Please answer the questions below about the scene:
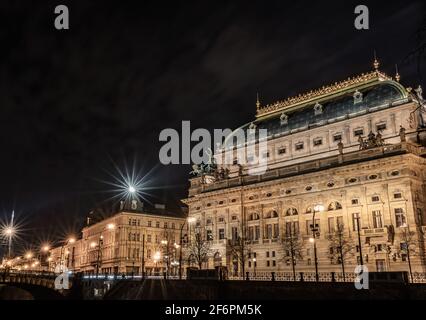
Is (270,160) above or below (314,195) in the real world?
above

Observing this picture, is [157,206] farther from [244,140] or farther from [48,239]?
[48,239]

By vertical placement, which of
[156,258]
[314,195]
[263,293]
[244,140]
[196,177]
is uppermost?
[244,140]

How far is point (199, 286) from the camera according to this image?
4694cm

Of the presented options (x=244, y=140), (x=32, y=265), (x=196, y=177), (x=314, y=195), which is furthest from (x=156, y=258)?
(x=32, y=265)

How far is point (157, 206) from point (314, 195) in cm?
5196

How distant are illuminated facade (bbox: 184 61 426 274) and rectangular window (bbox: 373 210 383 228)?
0.43 ft

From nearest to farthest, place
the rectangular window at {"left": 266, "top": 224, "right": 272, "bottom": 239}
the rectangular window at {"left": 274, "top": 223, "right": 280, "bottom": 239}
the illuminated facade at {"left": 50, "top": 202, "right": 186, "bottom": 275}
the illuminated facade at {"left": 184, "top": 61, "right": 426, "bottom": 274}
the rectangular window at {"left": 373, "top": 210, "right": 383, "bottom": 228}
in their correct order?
the illuminated facade at {"left": 184, "top": 61, "right": 426, "bottom": 274} < the rectangular window at {"left": 373, "top": 210, "right": 383, "bottom": 228} < the rectangular window at {"left": 274, "top": 223, "right": 280, "bottom": 239} < the rectangular window at {"left": 266, "top": 224, "right": 272, "bottom": 239} < the illuminated facade at {"left": 50, "top": 202, "right": 186, "bottom": 275}

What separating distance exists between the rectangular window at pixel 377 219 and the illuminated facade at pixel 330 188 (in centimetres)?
13

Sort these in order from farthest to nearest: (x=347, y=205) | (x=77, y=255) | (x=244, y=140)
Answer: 1. (x=77, y=255)
2. (x=244, y=140)
3. (x=347, y=205)

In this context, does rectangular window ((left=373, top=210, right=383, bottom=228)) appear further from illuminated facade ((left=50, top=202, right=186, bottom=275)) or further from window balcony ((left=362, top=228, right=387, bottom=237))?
illuminated facade ((left=50, top=202, right=186, bottom=275))

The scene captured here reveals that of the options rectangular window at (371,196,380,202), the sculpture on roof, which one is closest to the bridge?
rectangular window at (371,196,380,202)

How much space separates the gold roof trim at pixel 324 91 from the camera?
78.0 m

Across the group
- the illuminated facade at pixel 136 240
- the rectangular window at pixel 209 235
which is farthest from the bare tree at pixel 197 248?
the illuminated facade at pixel 136 240

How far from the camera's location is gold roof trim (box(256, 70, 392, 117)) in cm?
7797
